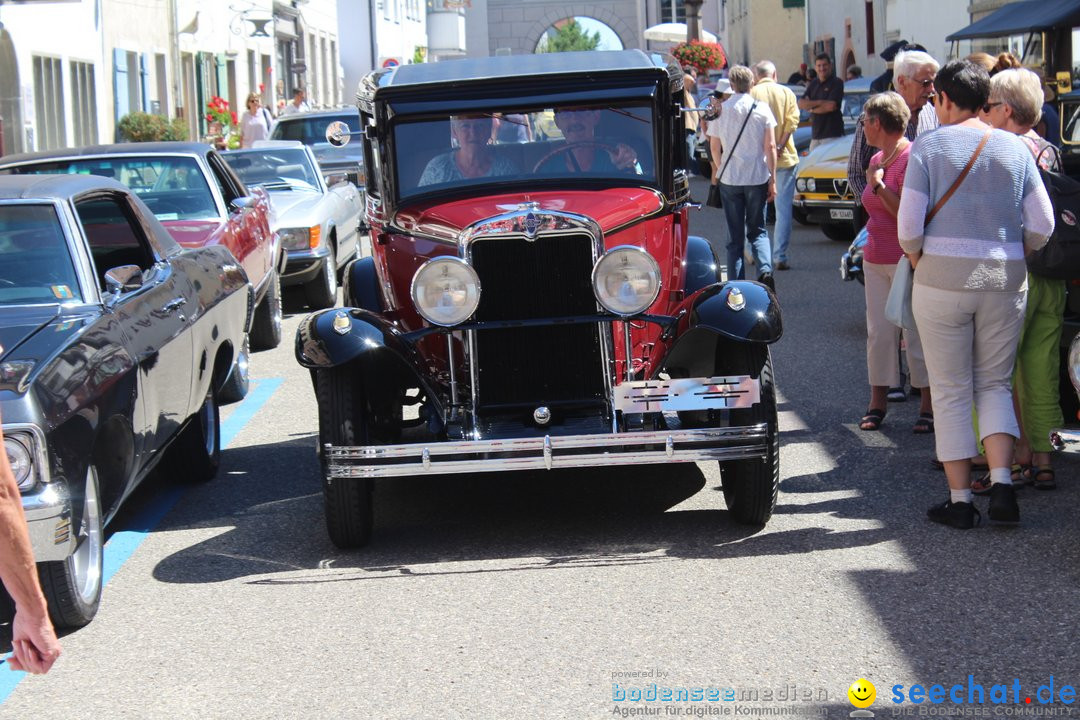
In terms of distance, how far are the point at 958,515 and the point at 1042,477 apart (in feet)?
2.67

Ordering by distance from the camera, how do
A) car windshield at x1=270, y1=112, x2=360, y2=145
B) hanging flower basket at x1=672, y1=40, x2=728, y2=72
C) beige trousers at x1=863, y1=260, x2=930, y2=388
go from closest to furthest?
beige trousers at x1=863, y1=260, x2=930, y2=388
car windshield at x1=270, y1=112, x2=360, y2=145
hanging flower basket at x1=672, y1=40, x2=728, y2=72

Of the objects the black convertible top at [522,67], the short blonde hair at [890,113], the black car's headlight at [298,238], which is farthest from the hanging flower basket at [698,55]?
the short blonde hair at [890,113]

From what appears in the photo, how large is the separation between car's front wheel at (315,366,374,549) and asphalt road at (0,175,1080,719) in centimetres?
11

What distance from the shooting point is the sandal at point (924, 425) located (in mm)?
7699

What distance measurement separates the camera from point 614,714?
4230mm

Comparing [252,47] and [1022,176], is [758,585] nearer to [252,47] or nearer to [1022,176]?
[1022,176]

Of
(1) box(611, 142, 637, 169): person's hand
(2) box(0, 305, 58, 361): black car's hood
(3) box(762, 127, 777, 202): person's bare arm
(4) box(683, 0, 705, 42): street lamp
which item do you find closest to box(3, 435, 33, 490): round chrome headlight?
(2) box(0, 305, 58, 361): black car's hood

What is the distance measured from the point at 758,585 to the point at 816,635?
22.1 inches

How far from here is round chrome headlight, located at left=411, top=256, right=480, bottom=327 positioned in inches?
233

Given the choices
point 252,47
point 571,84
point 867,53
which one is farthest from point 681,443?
point 867,53

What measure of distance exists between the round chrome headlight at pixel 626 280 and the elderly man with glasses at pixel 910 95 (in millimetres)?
2172

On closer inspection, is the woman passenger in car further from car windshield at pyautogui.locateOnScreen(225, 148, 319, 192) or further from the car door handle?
car windshield at pyautogui.locateOnScreen(225, 148, 319, 192)

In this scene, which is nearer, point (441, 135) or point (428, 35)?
point (441, 135)

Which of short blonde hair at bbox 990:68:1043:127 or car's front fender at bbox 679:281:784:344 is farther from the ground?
short blonde hair at bbox 990:68:1043:127
